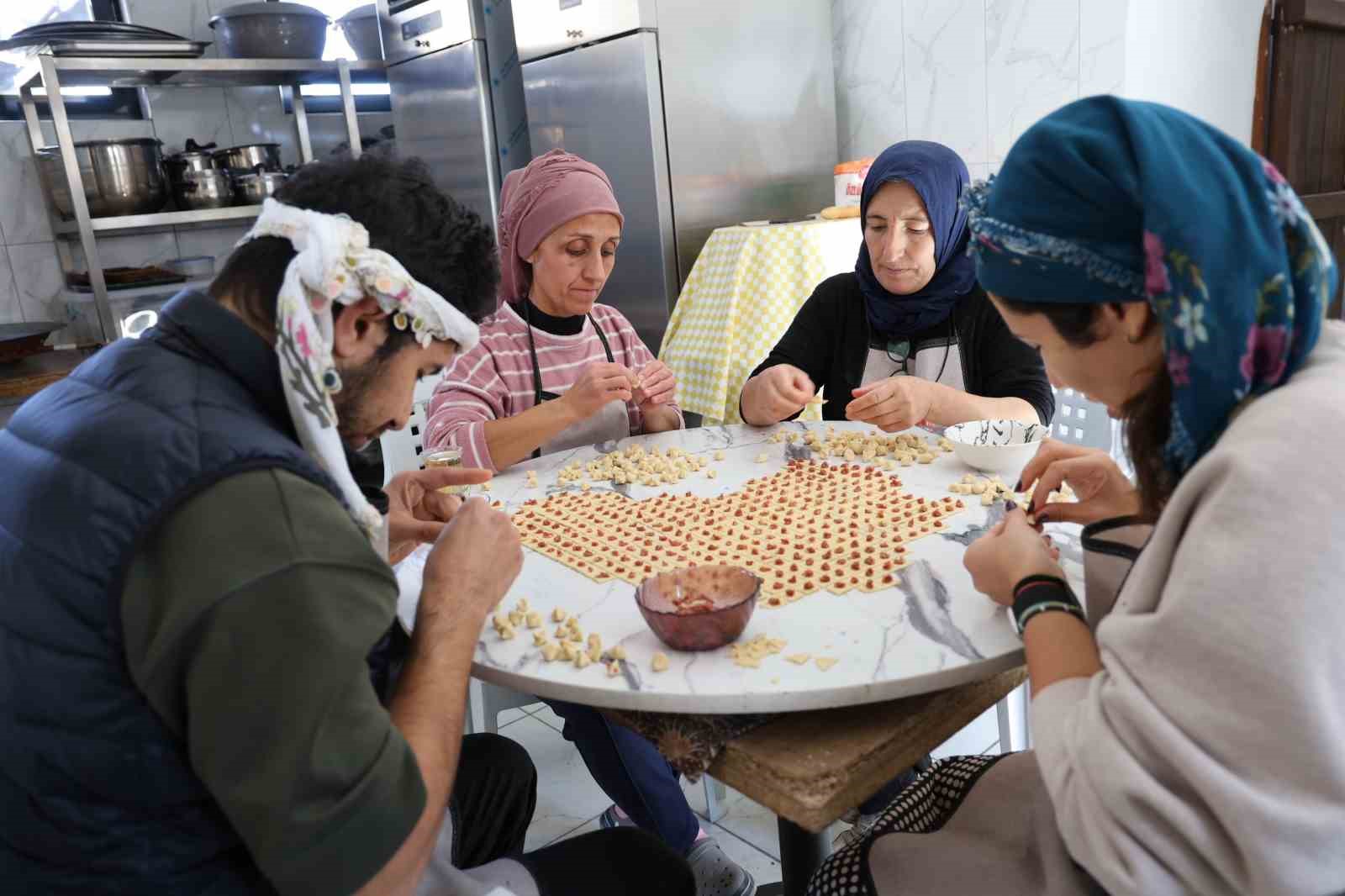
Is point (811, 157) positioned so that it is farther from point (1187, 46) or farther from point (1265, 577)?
point (1265, 577)

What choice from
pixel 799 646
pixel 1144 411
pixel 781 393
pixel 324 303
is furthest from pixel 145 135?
pixel 1144 411


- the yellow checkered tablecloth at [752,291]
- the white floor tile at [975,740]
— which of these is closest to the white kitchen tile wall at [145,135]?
the yellow checkered tablecloth at [752,291]

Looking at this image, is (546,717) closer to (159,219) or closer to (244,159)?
(159,219)

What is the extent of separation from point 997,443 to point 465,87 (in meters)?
3.62

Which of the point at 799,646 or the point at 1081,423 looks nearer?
the point at 799,646

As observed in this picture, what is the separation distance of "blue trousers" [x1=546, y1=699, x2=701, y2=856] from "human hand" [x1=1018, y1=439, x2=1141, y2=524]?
0.85 meters

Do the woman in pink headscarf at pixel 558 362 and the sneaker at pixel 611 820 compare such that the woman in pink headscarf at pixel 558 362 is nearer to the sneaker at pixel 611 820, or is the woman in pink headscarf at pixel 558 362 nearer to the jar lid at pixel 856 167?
the sneaker at pixel 611 820

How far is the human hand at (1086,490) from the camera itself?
1371mm

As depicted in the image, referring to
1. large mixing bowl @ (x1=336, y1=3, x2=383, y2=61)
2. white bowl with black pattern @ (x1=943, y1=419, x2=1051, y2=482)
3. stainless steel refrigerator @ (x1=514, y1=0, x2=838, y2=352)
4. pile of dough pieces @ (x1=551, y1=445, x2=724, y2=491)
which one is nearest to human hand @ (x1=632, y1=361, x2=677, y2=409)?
pile of dough pieces @ (x1=551, y1=445, x2=724, y2=491)

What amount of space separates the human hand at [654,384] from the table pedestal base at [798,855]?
109cm

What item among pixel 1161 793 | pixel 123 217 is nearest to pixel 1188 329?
pixel 1161 793

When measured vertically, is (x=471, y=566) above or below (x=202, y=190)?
below

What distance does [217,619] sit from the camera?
806 mm

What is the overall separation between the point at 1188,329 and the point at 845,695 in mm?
527
